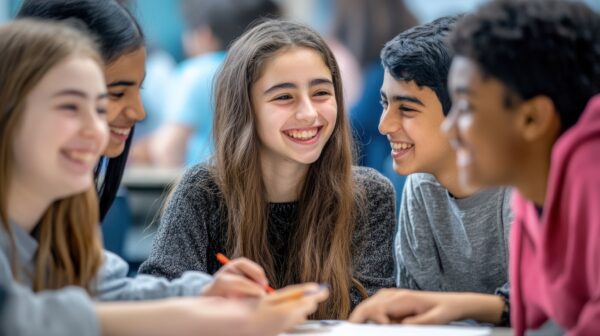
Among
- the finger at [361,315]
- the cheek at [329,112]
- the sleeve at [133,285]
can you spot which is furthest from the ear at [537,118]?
the cheek at [329,112]

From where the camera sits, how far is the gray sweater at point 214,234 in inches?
77.0

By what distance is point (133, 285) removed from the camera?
1494mm

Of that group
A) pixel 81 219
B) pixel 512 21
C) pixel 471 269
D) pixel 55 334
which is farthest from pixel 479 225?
pixel 55 334

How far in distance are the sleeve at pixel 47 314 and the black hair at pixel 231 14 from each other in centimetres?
292

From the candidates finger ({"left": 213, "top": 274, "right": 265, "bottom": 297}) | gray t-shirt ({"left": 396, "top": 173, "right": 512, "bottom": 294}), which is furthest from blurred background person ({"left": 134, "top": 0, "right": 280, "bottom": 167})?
finger ({"left": 213, "top": 274, "right": 265, "bottom": 297})

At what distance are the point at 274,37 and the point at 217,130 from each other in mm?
246

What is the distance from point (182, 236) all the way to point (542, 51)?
0.92 metres

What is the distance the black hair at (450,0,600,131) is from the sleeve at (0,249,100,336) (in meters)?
0.63

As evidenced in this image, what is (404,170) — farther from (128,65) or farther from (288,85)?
(128,65)

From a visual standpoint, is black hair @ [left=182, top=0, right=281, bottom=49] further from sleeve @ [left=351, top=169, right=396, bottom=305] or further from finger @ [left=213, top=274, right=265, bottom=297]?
finger @ [left=213, top=274, right=265, bottom=297]

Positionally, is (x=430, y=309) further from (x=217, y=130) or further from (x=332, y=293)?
(x=217, y=130)

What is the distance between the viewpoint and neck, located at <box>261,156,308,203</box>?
Result: 2117mm

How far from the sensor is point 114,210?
2.77 m

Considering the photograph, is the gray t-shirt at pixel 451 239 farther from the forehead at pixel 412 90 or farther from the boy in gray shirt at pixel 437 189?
the forehead at pixel 412 90
